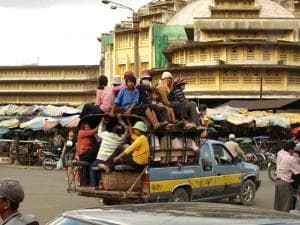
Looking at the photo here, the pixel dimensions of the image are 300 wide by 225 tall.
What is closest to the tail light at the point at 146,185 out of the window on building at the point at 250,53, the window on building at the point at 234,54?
the window on building at the point at 234,54

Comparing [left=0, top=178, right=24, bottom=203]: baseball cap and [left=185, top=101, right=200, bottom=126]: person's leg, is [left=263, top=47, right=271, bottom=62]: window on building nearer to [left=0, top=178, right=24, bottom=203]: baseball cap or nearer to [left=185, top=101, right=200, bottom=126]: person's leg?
[left=185, top=101, right=200, bottom=126]: person's leg

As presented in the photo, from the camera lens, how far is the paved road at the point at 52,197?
47.1 feet

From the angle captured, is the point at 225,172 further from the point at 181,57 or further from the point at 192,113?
the point at 181,57

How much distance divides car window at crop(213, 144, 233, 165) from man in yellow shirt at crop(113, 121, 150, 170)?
2891mm

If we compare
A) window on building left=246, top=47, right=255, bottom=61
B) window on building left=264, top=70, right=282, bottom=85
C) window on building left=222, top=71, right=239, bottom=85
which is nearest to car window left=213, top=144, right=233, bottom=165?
window on building left=222, top=71, right=239, bottom=85

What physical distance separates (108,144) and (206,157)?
2.58 metres

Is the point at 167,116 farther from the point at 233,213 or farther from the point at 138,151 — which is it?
the point at 233,213

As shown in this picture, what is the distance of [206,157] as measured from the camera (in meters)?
14.1

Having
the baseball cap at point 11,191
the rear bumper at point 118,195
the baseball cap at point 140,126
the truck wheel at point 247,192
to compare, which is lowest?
the truck wheel at point 247,192

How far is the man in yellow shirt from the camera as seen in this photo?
39.2 ft

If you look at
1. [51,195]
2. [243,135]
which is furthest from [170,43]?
[51,195]

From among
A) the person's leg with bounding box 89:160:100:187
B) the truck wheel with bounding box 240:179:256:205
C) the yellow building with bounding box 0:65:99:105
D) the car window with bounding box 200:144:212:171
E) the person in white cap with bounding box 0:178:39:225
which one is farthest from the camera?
the yellow building with bounding box 0:65:99:105

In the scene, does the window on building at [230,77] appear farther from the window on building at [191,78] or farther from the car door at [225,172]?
the car door at [225,172]

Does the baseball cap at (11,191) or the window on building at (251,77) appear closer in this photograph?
the baseball cap at (11,191)
